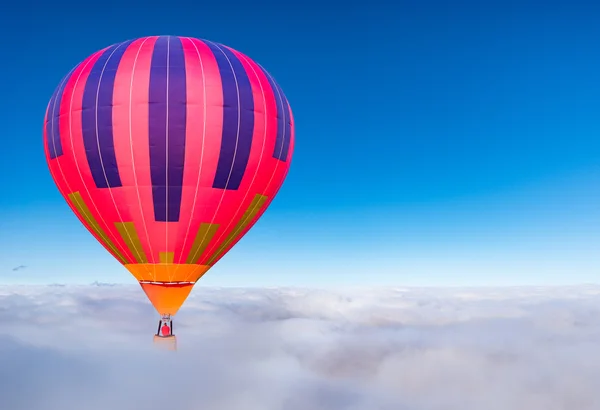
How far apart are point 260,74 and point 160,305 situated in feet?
29.3

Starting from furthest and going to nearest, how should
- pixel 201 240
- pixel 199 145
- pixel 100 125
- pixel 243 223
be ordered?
1. pixel 243 223
2. pixel 201 240
3. pixel 199 145
4. pixel 100 125

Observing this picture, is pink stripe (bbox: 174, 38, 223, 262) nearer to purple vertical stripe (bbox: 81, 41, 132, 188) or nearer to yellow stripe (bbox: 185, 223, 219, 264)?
yellow stripe (bbox: 185, 223, 219, 264)

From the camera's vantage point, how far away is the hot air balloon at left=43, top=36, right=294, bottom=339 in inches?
698

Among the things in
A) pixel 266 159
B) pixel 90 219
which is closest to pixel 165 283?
pixel 90 219

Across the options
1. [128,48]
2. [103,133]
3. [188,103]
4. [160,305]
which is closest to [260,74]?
[188,103]

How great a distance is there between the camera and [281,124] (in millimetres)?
19891

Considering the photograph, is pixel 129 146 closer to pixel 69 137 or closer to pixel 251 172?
pixel 69 137

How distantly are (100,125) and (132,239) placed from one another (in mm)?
3926

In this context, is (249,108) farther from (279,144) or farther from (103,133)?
(103,133)

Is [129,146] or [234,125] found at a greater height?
[234,125]

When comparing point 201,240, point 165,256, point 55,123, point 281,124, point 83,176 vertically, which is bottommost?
point 165,256

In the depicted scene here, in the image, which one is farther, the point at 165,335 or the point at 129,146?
the point at 165,335

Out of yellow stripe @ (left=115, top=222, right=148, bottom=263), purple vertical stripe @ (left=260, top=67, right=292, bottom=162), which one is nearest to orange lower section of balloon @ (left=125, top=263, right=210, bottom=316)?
yellow stripe @ (left=115, top=222, right=148, bottom=263)

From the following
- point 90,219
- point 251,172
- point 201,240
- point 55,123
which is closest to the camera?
point 201,240
